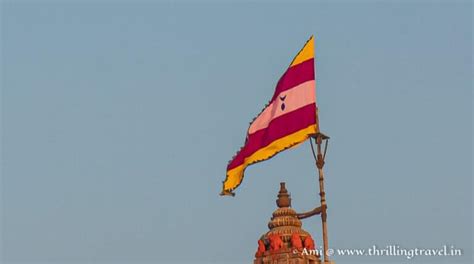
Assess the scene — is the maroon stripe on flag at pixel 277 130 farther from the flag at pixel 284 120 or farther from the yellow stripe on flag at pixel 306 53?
the yellow stripe on flag at pixel 306 53

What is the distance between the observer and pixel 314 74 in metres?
49.1

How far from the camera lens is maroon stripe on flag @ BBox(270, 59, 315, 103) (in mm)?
49281

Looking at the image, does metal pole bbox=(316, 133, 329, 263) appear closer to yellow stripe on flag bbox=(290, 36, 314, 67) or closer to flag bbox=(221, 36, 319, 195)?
flag bbox=(221, 36, 319, 195)

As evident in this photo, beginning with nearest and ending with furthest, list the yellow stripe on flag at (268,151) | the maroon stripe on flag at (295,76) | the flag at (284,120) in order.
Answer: the yellow stripe on flag at (268,151), the flag at (284,120), the maroon stripe on flag at (295,76)

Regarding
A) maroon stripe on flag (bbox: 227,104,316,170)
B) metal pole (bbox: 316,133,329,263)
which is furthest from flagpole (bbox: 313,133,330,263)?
maroon stripe on flag (bbox: 227,104,316,170)

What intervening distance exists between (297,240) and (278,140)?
50.7 feet

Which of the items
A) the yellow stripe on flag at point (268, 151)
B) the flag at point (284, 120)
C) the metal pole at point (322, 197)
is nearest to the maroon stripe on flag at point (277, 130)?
the flag at point (284, 120)

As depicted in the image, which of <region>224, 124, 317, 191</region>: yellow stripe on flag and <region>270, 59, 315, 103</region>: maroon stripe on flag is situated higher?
<region>270, 59, 315, 103</region>: maroon stripe on flag

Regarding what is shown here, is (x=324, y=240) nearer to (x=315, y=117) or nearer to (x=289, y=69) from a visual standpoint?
(x=315, y=117)

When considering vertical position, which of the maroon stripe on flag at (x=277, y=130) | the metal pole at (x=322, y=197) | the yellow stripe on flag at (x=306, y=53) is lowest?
the metal pole at (x=322, y=197)

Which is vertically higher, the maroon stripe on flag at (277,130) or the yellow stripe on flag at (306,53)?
the yellow stripe on flag at (306,53)

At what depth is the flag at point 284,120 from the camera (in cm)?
4844

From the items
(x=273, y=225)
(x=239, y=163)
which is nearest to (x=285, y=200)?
(x=273, y=225)

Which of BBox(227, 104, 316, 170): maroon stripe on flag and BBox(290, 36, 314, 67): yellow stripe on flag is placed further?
BBox(290, 36, 314, 67): yellow stripe on flag
